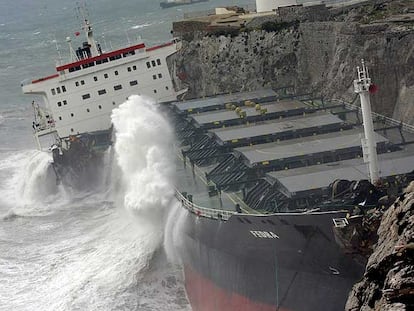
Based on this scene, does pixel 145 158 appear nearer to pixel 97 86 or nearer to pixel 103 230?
pixel 103 230

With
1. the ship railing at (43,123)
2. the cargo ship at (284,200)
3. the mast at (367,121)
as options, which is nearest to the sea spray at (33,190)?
the ship railing at (43,123)

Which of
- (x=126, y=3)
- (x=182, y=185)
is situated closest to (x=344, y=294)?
(x=182, y=185)

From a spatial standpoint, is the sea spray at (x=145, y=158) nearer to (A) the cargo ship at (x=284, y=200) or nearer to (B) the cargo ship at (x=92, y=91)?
(A) the cargo ship at (x=284, y=200)

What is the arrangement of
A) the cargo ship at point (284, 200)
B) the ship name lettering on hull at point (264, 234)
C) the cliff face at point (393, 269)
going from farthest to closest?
1. the ship name lettering on hull at point (264, 234)
2. the cargo ship at point (284, 200)
3. the cliff face at point (393, 269)

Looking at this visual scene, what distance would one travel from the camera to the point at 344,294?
17.3m

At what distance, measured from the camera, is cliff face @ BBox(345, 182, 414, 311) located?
7.42 m

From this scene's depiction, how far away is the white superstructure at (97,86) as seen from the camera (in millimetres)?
38250

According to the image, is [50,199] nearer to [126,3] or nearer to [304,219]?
[304,219]

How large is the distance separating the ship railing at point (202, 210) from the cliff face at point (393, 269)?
434 inches

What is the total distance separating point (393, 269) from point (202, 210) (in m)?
14.2

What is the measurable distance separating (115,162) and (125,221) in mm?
4649

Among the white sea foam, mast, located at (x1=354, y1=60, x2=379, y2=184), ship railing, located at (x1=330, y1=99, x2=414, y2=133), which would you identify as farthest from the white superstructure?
mast, located at (x1=354, y1=60, x2=379, y2=184)

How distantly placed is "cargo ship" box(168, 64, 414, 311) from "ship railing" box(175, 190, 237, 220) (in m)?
0.04

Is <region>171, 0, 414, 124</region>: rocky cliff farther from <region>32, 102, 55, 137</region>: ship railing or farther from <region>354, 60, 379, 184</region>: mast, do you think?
<region>354, 60, 379, 184</region>: mast
